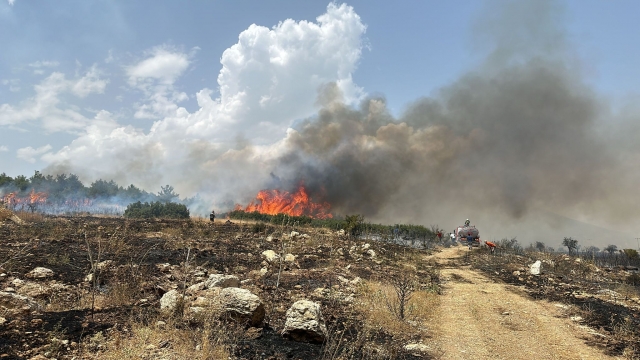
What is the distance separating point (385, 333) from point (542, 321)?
6.07m

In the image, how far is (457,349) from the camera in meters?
7.84

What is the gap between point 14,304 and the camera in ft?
20.0

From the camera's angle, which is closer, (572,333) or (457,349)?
(457,349)

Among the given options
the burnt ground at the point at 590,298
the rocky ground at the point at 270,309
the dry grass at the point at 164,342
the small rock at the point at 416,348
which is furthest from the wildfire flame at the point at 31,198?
the burnt ground at the point at 590,298

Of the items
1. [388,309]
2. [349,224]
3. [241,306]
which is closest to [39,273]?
[241,306]

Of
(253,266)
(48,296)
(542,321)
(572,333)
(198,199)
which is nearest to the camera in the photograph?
(48,296)

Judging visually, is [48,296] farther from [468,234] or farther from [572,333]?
[468,234]

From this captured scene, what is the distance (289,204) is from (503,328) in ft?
152

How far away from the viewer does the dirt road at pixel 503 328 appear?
7922 mm

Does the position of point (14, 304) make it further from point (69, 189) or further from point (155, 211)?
point (69, 189)

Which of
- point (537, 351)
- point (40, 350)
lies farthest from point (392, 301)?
point (40, 350)

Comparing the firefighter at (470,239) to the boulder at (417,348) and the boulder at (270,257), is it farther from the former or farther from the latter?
the boulder at (417,348)

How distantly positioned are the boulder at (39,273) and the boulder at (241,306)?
19.2ft

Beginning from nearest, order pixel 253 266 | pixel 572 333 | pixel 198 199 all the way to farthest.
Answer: pixel 572 333
pixel 253 266
pixel 198 199
